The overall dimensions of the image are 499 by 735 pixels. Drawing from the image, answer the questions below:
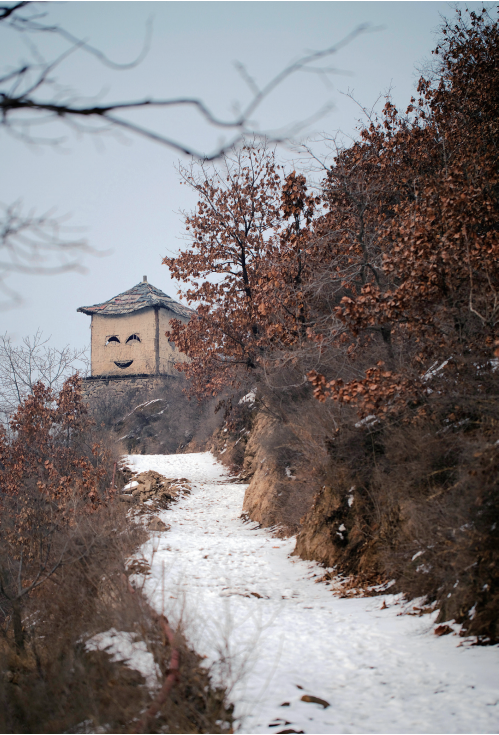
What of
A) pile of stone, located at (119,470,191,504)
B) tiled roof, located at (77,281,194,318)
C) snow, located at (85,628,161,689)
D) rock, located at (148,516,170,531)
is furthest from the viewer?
tiled roof, located at (77,281,194,318)

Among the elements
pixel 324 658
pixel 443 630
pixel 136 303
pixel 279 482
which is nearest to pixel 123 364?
pixel 136 303

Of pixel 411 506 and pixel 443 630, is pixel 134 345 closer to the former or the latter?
pixel 411 506

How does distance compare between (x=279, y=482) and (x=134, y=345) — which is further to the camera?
(x=134, y=345)

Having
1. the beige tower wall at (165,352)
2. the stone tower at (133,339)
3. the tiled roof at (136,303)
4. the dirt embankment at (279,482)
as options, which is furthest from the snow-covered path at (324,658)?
Answer: the tiled roof at (136,303)

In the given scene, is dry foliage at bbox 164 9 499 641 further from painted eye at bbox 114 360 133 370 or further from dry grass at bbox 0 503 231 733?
painted eye at bbox 114 360 133 370

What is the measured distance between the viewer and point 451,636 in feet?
15.5

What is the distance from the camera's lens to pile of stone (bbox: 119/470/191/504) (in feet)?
49.0

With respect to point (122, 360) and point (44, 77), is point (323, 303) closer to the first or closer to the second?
point (44, 77)

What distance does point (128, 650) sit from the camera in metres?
4.36

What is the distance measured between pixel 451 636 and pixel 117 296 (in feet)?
119

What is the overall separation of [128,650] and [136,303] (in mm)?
32671

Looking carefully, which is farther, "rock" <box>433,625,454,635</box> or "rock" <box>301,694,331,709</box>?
"rock" <box>433,625,454,635</box>

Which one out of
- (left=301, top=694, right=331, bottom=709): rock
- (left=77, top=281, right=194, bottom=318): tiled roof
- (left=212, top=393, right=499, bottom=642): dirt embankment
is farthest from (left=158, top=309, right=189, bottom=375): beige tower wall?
(left=301, top=694, right=331, bottom=709): rock

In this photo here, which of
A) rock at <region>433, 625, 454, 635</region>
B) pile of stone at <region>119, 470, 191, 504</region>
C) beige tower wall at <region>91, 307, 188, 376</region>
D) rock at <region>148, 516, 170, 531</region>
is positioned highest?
beige tower wall at <region>91, 307, 188, 376</region>
